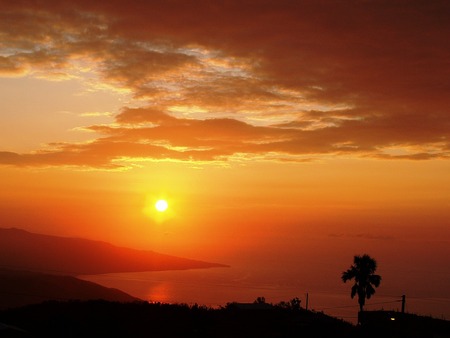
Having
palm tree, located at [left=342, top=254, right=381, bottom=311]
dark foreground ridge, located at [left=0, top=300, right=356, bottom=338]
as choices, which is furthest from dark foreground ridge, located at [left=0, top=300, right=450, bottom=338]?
palm tree, located at [left=342, top=254, right=381, bottom=311]

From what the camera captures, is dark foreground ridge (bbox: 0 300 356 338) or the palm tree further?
the palm tree

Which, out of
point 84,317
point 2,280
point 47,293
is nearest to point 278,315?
point 84,317

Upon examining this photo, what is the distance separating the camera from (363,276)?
67.1 m

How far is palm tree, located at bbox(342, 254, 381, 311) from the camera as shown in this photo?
66688 mm

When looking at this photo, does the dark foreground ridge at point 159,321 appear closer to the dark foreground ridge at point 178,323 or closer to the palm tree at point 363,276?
the dark foreground ridge at point 178,323

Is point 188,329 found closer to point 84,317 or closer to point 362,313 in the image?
point 84,317

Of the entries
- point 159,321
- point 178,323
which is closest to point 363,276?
point 178,323

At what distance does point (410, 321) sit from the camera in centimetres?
4594

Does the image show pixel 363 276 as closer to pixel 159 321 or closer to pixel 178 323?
pixel 178 323

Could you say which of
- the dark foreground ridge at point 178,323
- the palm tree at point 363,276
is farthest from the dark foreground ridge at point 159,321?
the palm tree at point 363,276

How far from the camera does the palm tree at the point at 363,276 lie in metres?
66.7

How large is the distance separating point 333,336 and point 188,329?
1028cm

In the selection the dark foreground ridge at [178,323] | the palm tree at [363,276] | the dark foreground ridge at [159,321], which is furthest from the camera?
the palm tree at [363,276]

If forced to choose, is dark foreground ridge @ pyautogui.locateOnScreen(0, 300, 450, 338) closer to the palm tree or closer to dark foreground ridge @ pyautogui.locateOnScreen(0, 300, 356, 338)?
dark foreground ridge @ pyautogui.locateOnScreen(0, 300, 356, 338)
